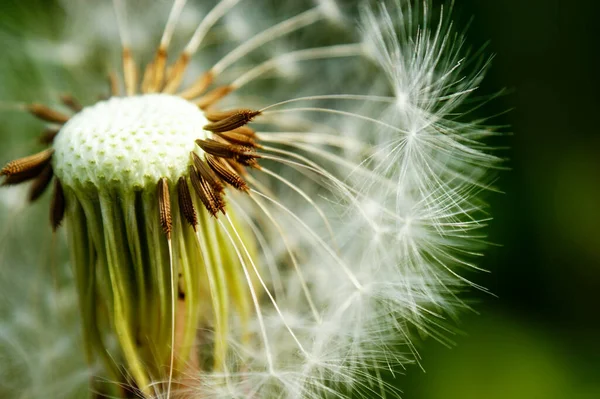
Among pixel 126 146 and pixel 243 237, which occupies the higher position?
pixel 126 146

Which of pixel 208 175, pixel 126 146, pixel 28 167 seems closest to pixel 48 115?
pixel 28 167

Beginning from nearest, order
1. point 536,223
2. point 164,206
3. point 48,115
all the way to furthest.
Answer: point 164,206 → point 48,115 → point 536,223

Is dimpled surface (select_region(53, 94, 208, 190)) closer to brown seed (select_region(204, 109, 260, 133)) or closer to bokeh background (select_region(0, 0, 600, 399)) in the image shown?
brown seed (select_region(204, 109, 260, 133))

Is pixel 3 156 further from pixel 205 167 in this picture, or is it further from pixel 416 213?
pixel 416 213

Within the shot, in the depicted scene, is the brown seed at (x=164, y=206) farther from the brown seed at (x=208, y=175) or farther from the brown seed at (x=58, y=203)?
the brown seed at (x=58, y=203)

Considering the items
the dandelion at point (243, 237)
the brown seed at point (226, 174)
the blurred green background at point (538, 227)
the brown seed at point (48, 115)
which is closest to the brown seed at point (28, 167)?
the dandelion at point (243, 237)

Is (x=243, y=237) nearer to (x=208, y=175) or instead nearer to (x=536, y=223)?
(x=208, y=175)
